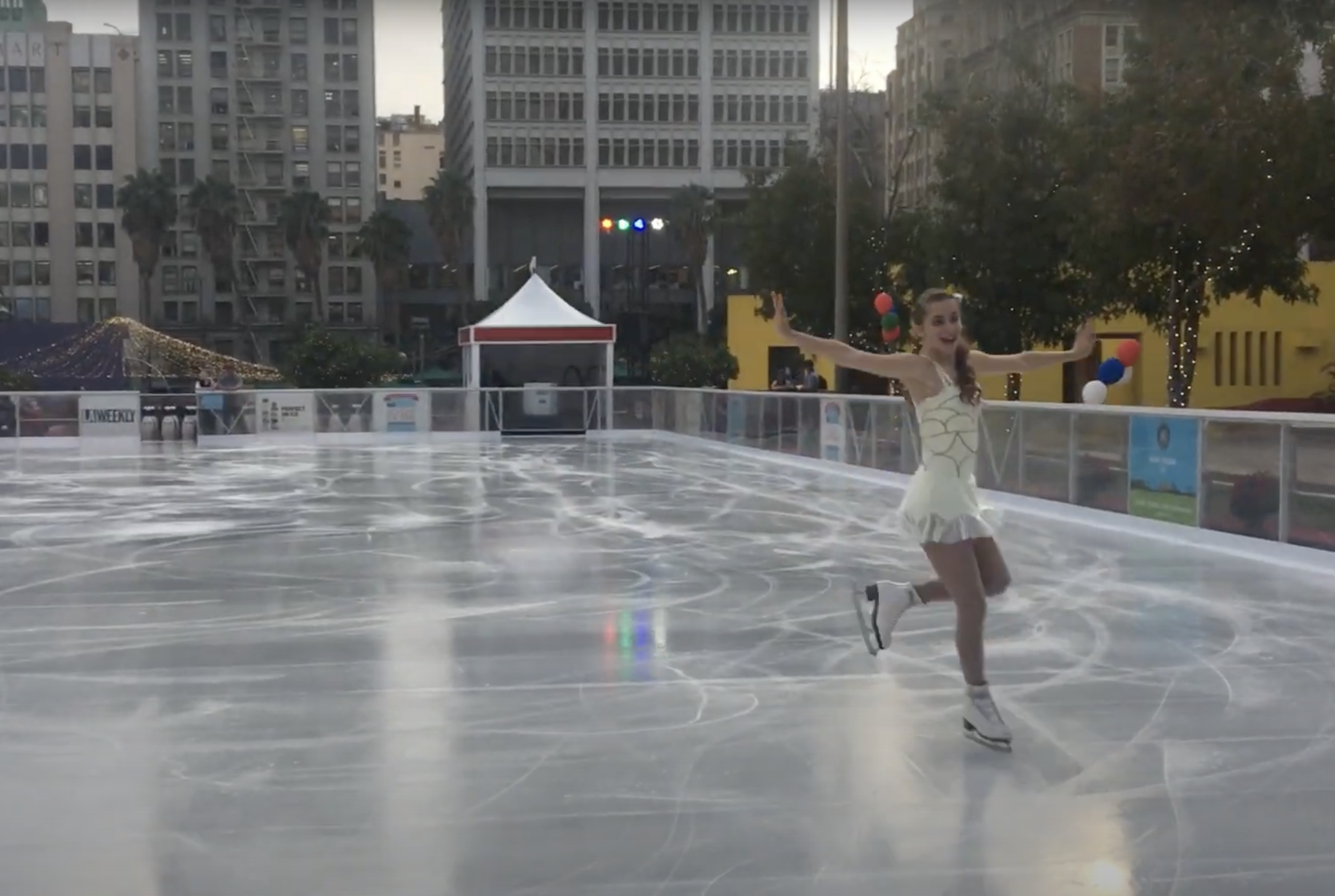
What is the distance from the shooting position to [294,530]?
501 inches

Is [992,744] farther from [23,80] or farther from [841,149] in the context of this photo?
[23,80]

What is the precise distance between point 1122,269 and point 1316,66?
2226cm

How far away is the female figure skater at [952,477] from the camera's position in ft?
16.3

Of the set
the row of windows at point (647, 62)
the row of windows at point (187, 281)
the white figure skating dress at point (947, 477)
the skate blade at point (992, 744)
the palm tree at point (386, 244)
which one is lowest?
the skate blade at point (992, 744)

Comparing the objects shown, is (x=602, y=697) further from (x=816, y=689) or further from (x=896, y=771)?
(x=896, y=771)

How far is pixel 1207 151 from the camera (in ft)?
64.4

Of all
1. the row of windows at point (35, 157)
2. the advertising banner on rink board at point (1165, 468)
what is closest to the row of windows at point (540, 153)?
the row of windows at point (35, 157)

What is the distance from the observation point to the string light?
3953 cm

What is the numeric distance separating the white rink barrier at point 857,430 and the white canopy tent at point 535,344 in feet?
2.34

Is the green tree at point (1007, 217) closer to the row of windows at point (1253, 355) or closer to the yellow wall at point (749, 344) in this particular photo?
the row of windows at point (1253, 355)

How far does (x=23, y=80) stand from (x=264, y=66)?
13.0 meters

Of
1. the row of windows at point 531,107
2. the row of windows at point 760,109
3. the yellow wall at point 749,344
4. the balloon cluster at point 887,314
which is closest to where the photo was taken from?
the balloon cluster at point 887,314

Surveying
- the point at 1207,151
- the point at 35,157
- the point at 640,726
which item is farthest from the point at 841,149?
the point at 35,157

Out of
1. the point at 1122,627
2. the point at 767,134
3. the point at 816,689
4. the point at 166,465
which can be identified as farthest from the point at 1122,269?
the point at 767,134
